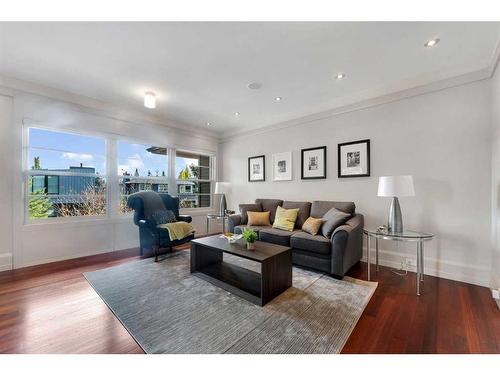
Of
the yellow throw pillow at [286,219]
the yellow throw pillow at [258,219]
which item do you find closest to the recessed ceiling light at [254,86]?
the yellow throw pillow at [286,219]

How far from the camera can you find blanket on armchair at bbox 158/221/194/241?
134 inches

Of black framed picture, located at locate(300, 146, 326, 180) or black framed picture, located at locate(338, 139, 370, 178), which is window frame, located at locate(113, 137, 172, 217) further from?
black framed picture, located at locate(338, 139, 370, 178)

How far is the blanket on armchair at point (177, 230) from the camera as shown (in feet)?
11.1

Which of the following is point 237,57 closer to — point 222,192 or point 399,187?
point 399,187

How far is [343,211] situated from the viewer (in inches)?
128

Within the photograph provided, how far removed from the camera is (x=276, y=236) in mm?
3211

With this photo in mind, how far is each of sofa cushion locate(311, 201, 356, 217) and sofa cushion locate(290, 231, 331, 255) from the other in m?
0.58

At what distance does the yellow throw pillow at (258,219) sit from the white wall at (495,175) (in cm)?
280

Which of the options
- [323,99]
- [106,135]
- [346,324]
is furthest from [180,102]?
[346,324]

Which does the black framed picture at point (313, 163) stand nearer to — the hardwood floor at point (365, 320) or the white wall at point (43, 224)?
the hardwood floor at point (365, 320)

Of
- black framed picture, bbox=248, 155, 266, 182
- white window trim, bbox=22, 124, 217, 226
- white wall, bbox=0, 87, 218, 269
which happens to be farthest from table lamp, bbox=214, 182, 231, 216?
white wall, bbox=0, 87, 218, 269

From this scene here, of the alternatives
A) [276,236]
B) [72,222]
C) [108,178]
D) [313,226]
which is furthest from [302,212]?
[72,222]

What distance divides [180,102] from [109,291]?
295 cm

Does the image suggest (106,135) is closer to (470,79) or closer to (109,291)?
(109,291)
